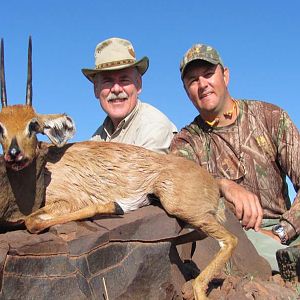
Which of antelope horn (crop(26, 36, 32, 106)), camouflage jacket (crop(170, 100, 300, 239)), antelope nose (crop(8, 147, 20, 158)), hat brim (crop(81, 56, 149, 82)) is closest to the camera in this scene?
antelope nose (crop(8, 147, 20, 158))

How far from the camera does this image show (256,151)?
27.4 ft

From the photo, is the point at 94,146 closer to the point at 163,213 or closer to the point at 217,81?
the point at 163,213

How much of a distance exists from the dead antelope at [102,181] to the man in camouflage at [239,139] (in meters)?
1.92

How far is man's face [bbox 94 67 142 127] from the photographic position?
853cm

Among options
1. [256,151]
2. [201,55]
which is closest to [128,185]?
[256,151]

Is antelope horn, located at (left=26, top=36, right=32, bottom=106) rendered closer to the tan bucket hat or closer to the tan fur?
the tan fur

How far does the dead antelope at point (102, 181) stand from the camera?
5484 millimetres

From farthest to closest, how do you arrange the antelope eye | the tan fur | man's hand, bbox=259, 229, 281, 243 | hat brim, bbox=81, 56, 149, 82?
hat brim, bbox=81, 56, 149, 82 → man's hand, bbox=259, 229, 281, 243 → the tan fur → the antelope eye

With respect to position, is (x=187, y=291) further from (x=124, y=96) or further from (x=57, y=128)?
(x=124, y=96)

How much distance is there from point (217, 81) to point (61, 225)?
4.06 metres

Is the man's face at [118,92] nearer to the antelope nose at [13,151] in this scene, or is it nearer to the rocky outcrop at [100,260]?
the rocky outcrop at [100,260]

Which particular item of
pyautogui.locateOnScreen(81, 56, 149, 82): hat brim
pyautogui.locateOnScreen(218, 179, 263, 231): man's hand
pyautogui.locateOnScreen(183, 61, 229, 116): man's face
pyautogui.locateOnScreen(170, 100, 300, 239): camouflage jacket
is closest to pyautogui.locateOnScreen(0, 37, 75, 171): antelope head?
pyautogui.locateOnScreen(218, 179, 263, 231): man's hand

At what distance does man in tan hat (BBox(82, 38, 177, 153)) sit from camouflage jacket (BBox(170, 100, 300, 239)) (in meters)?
0.42

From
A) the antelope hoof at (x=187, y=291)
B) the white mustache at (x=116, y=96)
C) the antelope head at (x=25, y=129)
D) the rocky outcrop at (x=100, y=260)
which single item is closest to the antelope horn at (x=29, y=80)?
the antelope head at (x=25, y=129)
